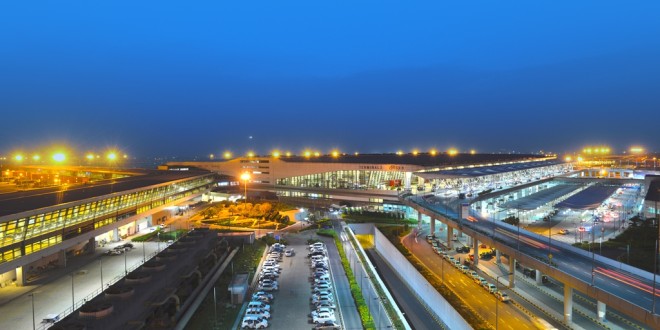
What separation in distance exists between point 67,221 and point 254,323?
59.3ft

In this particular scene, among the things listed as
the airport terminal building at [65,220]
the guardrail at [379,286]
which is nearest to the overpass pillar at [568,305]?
the guardrail at [379,286]

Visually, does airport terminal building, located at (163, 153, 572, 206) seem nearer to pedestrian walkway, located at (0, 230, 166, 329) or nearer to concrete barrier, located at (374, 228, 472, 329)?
concrete barrier, located at (374, 228, 472, 329)

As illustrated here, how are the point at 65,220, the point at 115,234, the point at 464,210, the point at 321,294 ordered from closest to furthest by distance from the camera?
1. the point at 321,294
2. the point at 65,220
3. the point at 464,210
4. the point at 115,234

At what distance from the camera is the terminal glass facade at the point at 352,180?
57013 mm

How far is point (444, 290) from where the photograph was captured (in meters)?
23.8

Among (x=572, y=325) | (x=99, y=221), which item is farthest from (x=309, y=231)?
(x=572, y=325)

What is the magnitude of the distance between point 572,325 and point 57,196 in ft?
112

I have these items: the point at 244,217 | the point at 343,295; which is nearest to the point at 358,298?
the point at 343,295

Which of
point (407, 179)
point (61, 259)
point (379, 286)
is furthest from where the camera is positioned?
point (407, 179)

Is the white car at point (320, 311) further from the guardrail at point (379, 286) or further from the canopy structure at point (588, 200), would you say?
the canopy structure at point (588, 200)

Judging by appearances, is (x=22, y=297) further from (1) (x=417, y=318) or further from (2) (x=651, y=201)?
(2) (x=651, y=201)

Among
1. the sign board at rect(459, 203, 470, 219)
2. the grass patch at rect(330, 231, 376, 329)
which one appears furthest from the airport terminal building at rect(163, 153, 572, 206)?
the grass patch at rect(330, 231, 376, 329)

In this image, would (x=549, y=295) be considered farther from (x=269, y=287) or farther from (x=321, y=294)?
(x=269, y=287)

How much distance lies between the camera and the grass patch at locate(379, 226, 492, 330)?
768 inches
